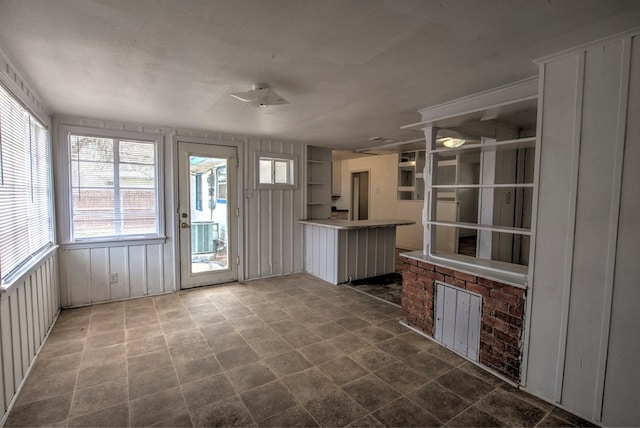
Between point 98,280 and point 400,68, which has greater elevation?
point 400,68

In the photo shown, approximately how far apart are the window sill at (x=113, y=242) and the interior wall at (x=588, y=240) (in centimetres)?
439

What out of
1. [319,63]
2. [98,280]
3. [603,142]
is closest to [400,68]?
[319,63]

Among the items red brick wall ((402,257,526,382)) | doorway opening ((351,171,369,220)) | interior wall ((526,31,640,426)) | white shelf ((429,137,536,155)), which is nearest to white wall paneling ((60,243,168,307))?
red brick wall ((402,257,526,382))

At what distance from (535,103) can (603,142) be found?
63cm

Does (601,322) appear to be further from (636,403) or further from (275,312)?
(275,312)

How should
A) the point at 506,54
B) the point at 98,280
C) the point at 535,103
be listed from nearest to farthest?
the point at 506,54 < the point at 535,103 < the point at 98,280

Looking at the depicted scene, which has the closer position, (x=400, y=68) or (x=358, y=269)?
(x=400, y=68)

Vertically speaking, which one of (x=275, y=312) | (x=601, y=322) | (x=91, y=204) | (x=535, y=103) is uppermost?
(x=535, y=103)

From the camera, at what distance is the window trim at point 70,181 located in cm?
376

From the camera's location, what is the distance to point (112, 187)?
4.04 metres

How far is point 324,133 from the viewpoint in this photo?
4715mm

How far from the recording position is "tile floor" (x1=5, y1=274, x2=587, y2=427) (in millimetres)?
2014

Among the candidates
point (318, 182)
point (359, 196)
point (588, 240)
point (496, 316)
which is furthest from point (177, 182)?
point (359, 196)

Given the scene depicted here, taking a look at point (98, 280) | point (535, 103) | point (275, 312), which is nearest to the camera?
point (535, 103)
